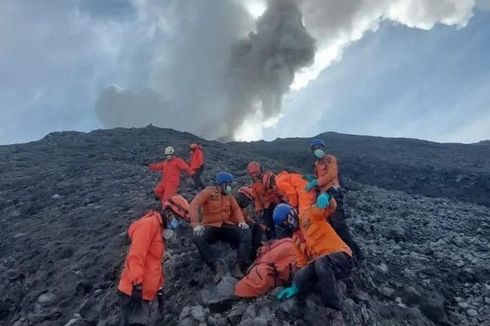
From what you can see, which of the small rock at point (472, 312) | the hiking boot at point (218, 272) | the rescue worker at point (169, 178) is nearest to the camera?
the hiking boot at point (218, 272)

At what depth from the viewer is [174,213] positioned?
325 inches

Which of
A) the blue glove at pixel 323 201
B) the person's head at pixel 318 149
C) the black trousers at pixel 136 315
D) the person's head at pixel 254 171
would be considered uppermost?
the person's head at pixel 318 149

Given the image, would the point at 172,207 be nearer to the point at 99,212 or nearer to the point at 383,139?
the point at 99,212

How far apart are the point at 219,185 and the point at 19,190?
13294 millimetres

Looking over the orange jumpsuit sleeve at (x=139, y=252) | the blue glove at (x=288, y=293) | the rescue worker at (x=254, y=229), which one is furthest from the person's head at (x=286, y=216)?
the orange jumpsuit sleeve at (x=139, y=252)

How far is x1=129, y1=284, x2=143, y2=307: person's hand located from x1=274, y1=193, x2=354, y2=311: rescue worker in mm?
2088

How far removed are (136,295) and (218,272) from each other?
2.12 metres

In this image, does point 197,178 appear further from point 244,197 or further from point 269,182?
point 269,182

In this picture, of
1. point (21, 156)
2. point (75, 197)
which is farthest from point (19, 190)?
point (21, 156)

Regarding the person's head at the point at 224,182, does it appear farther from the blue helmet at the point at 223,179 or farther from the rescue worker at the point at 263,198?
the rescue worker at the point at 263,198

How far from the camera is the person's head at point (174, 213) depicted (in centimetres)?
789

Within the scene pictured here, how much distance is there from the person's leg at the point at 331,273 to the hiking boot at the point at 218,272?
6.81ft

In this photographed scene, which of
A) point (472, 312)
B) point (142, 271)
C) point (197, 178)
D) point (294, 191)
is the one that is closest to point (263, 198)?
point (294, 191)

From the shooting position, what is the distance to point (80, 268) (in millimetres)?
10938
